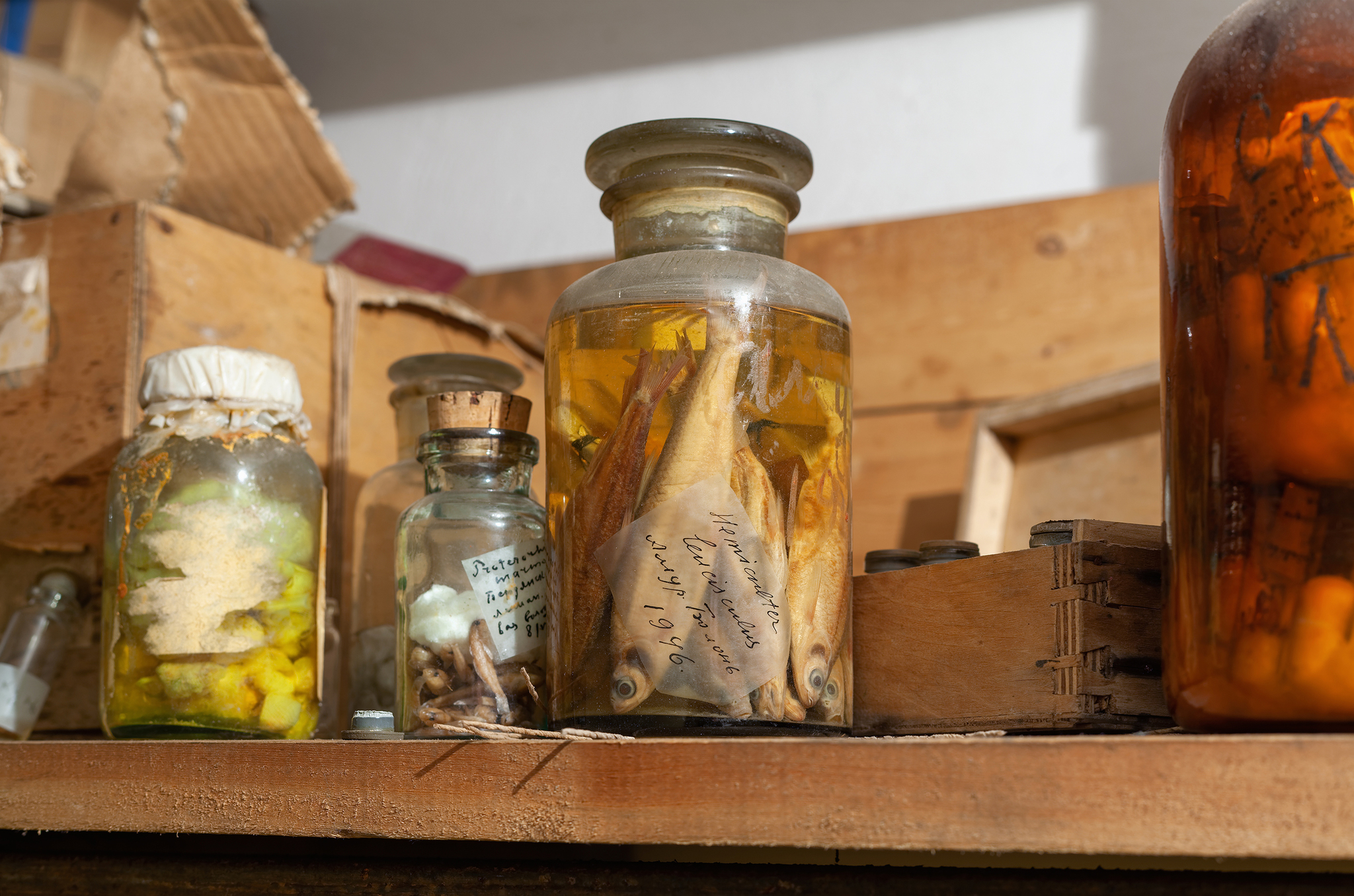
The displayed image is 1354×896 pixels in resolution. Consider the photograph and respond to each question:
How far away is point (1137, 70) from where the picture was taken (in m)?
1.10

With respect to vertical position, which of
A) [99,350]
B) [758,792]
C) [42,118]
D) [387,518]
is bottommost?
[758,792]

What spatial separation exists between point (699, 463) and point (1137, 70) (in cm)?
79

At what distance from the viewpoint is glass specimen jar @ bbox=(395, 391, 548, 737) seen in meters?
0.57

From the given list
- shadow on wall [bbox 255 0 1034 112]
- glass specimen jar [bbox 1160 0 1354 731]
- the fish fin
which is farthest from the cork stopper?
shadow on wall [bbox 255 0 1034 112]

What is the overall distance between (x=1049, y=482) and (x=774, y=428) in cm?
48

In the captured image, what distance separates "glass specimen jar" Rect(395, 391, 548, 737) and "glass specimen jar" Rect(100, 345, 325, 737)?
0.28 ft

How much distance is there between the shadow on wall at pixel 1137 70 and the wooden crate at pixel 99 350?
714 millimetres

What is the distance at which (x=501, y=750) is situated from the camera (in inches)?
19.1

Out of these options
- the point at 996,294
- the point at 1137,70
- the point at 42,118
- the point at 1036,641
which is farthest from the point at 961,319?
the point at 42,118

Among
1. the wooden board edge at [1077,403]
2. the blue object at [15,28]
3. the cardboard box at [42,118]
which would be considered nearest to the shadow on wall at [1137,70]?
the wooden board edge at [1077,403]

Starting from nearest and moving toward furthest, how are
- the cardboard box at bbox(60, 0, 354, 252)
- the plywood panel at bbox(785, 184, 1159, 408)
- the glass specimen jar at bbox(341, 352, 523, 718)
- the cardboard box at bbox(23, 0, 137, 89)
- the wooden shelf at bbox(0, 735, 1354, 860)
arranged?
1. the wooden shelf at bbox(0, 735, 1354, 860)
2. the glass specimen jar at bbox(341, 352, 523, 718)
3. the cardboard box at bbox(60, 0, 354, 252)
4. the plywood panel at bbox(785, 184, 1159, 408)
5. the cardboard box at bbox(23, 0, 137, 89)

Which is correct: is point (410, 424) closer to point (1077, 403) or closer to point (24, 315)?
point (24, 315)

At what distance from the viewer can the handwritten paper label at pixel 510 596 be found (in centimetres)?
58

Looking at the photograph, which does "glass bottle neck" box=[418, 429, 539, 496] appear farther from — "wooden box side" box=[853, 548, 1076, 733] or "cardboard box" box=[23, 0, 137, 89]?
"cardboard box" box=[23, 0, 137, 89]
